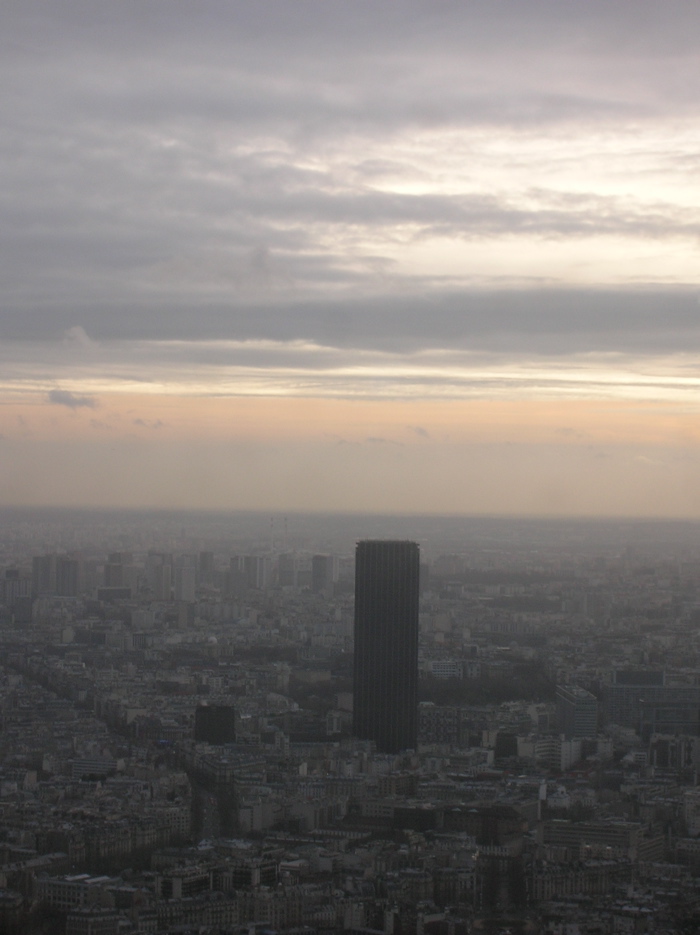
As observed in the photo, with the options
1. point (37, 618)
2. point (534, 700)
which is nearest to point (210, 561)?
point (37, 618)

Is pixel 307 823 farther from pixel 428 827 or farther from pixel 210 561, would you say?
pixel 210 561

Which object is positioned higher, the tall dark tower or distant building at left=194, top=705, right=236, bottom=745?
the tall dark tower

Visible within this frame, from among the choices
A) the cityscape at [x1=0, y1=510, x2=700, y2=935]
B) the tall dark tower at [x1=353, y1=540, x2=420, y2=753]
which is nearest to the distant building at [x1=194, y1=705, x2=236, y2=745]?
the cityscape at [x1=0, y1=510, x2=700, y2=935]

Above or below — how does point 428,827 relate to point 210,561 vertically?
below

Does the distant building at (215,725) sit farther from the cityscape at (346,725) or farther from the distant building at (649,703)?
the distant building at (649,703)

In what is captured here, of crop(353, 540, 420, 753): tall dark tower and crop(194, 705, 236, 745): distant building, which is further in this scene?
crop(353, 540, 420, 753): tall dark tower

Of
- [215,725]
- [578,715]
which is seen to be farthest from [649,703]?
[215,725]

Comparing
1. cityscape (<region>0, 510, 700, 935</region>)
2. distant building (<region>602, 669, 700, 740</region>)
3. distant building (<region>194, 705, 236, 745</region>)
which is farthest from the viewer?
distant building (<region>602, 669, 700, 740</region>)

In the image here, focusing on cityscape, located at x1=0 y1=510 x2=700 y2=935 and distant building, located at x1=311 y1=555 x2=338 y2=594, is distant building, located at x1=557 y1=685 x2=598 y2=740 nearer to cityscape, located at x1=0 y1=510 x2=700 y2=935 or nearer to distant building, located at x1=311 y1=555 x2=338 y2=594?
cityscape, located at x1=0 y1=510 x2=700 y2=935
